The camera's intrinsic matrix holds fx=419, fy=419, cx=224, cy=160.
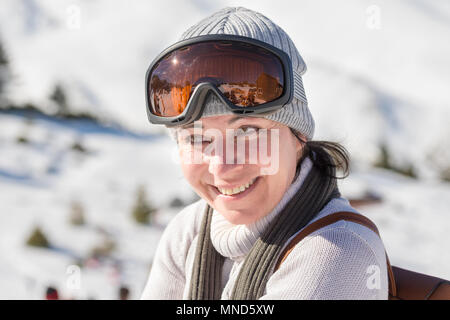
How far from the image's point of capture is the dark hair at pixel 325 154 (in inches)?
68.0

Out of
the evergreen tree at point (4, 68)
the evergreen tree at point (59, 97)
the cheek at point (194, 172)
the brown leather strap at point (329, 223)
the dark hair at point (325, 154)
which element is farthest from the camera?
the evergreen tree at point (4, 68)

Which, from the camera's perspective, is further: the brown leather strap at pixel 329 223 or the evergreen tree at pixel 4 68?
the evergreen tree at pixel 4 68

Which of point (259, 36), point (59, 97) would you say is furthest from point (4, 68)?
point (259, 36)

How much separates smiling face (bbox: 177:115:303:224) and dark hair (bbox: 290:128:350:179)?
183 mm

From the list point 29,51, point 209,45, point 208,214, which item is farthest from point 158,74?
point 29,51

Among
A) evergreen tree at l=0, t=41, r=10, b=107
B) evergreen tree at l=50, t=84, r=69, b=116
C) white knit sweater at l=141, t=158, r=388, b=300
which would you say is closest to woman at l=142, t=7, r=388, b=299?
white knit sweater at l=141, t=158, r=388, b=300

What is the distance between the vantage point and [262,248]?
4.85 feet

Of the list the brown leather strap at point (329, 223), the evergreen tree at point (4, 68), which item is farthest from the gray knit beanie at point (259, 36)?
the evergreen tree at point (4, 68)

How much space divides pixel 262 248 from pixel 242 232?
0.11 m

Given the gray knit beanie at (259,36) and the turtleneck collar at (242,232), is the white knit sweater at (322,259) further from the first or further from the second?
the gray knit beanie at (259,36)

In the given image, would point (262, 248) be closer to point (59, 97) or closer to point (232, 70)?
point (232, 70)

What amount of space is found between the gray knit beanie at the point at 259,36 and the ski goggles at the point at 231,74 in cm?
4

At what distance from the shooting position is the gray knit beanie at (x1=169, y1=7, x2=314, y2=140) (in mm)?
1442

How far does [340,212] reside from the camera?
1423 millimetres
